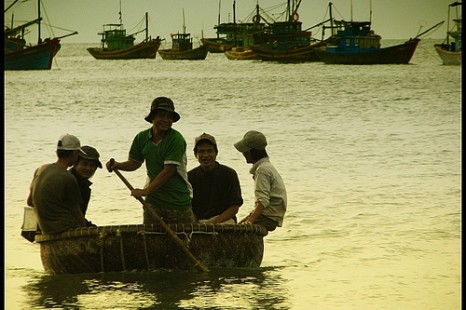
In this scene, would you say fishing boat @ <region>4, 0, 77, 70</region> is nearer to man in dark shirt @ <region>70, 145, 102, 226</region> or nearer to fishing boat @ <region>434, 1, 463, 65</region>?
fishing boat @ <region>434, 1, 463, 65</region>

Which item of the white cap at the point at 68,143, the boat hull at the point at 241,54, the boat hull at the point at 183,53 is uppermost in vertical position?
the boat hull at the point at 183,53

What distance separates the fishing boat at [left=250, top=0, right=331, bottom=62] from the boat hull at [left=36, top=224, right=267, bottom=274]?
77.8 m

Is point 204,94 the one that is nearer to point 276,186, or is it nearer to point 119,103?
point 119,103

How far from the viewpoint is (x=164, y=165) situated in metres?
8.26

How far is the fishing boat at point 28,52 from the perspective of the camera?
69.9m

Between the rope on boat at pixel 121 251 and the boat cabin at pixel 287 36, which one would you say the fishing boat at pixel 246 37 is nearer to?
the boat cabin at pixel 287 36

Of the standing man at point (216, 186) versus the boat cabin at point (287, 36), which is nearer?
the standing man at point (216, 186)

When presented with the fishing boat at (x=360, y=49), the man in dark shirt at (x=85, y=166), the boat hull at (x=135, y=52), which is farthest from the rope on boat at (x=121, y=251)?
the boat hull at (x=135, y=52)

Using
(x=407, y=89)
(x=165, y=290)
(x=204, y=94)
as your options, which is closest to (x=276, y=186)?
(x=165, y=290)

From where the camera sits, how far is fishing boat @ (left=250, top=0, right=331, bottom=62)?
88312 mm

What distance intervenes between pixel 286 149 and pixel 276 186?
12280 millimetres

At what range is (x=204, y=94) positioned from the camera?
159 ft

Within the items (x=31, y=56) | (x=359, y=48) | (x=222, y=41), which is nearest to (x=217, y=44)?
(x=222, y=41)

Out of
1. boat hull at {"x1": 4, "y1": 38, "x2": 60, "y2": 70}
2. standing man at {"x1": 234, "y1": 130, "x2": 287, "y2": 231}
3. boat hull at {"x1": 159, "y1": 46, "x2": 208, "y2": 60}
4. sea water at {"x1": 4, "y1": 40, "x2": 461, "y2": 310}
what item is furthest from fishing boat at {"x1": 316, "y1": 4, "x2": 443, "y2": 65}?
standing man at {"x1": 234, "y1": 130, "x2": 287, "y2": 231}
